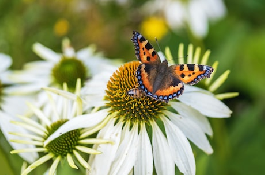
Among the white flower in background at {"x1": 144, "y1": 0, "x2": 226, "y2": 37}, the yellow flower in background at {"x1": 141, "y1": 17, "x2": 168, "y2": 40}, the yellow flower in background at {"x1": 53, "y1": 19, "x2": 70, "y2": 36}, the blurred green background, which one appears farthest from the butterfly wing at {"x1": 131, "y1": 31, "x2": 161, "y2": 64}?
the yellow flower in background at {"x1": 141, "y1": 17, "x2": 168, "y2": 40}

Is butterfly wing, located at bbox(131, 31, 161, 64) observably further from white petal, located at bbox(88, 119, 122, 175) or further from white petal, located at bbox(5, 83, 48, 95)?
white petal, located at bbox(5, 83, 48, 95)

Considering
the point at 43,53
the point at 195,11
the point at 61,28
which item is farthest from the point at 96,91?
the point at 61,28

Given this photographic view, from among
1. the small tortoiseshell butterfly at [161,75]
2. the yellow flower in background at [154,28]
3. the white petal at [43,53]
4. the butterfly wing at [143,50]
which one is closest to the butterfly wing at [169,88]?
the small tortoiseshell butterfly at [161,75]

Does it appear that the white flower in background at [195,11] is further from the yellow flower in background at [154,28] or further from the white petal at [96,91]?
the white petal at [96,91]

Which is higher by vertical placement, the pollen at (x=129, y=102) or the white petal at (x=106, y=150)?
the pollen at (x=129, y=102)

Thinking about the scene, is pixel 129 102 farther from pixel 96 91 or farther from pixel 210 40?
pixel 210 40

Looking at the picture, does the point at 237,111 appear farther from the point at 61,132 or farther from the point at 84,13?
the point at 61,132
